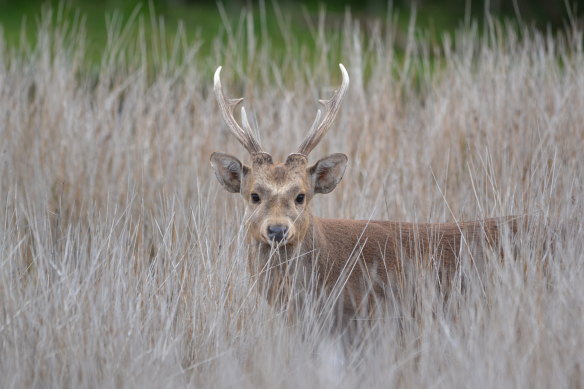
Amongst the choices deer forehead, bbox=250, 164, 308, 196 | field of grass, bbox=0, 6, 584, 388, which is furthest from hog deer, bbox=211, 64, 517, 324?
field of grass, bbox=0, 6, 584, 388

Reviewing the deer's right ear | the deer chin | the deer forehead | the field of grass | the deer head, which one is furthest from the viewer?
the deer's right ear

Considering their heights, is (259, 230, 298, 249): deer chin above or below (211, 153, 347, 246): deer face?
below

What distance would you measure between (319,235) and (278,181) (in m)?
0.40

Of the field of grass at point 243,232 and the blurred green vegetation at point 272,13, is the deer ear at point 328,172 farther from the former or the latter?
the blurred green vegetation at point 272,13

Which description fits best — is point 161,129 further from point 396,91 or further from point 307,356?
point 307,356

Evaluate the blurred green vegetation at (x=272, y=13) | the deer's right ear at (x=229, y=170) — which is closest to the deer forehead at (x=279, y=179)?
the deer's right ear at (x=229, y=170)

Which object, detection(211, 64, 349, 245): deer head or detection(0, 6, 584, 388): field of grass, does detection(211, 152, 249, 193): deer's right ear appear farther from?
detection(0, 6, 584, 388): field of grass

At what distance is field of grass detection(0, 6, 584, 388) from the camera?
3.73 m

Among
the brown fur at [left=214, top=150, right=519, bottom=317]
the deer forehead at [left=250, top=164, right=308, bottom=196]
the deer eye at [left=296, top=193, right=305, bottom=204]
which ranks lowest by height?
the brown fur at [left=214, top=150, right=519, bottom=317]

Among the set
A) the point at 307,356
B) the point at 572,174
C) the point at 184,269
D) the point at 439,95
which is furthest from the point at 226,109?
the point at 439,95

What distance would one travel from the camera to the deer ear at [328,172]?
485 centimetres

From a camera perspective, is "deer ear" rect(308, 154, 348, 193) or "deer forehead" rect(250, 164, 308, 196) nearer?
"deer forehead" rect(250, 164, 308, 196)

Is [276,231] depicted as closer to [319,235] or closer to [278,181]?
[278,181]

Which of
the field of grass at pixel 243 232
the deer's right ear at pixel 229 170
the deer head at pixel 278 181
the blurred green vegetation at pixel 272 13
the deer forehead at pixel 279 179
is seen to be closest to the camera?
the field of grass at pixel 243 232
